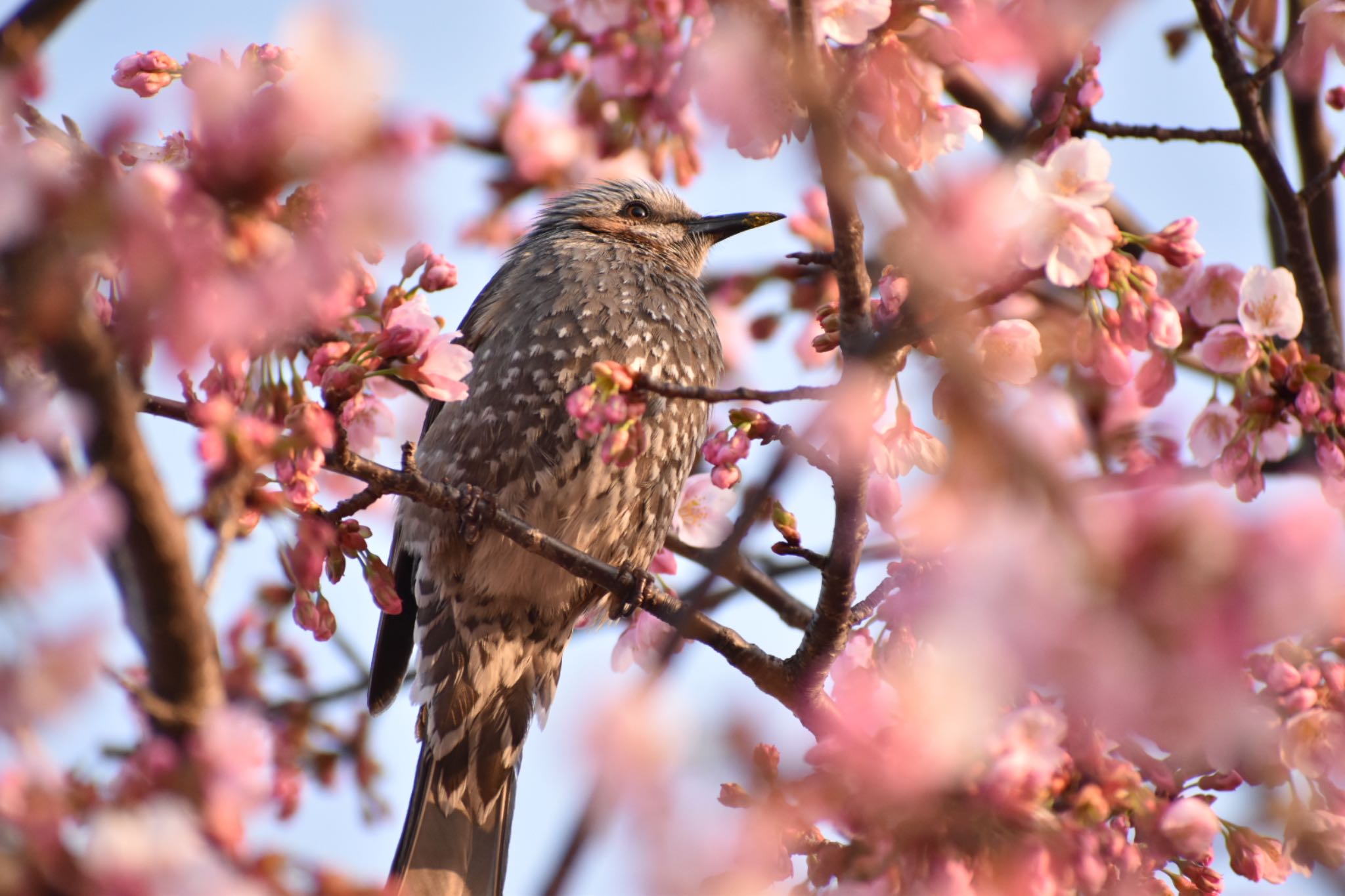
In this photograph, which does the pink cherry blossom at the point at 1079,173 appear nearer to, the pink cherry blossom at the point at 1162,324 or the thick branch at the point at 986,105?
the pink cherry blossom at the point at 1162,324

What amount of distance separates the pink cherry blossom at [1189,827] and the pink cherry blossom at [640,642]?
1.31 meters

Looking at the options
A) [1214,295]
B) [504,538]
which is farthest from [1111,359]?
[504,538]

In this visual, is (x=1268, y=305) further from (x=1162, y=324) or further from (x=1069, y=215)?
(x=1069, y=215)

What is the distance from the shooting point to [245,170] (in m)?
1.48

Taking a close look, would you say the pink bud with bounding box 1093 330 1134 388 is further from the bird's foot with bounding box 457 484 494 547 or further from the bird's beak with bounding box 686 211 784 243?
the bird's beak with bounding box 686 211 784 243

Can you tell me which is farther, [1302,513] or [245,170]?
[245,170]

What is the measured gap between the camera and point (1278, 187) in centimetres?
286

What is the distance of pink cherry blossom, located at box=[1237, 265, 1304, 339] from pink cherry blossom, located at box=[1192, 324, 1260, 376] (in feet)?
0.08

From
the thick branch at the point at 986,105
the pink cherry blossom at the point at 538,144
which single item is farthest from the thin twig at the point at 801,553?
the pink cherry blossom at the point at 538,144

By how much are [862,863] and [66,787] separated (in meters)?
1.04

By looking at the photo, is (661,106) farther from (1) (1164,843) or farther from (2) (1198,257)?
(1) (1164,843)

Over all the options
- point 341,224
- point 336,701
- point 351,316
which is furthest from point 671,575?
point 341,224

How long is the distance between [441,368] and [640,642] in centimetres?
110

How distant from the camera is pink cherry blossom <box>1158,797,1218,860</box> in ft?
6.32
